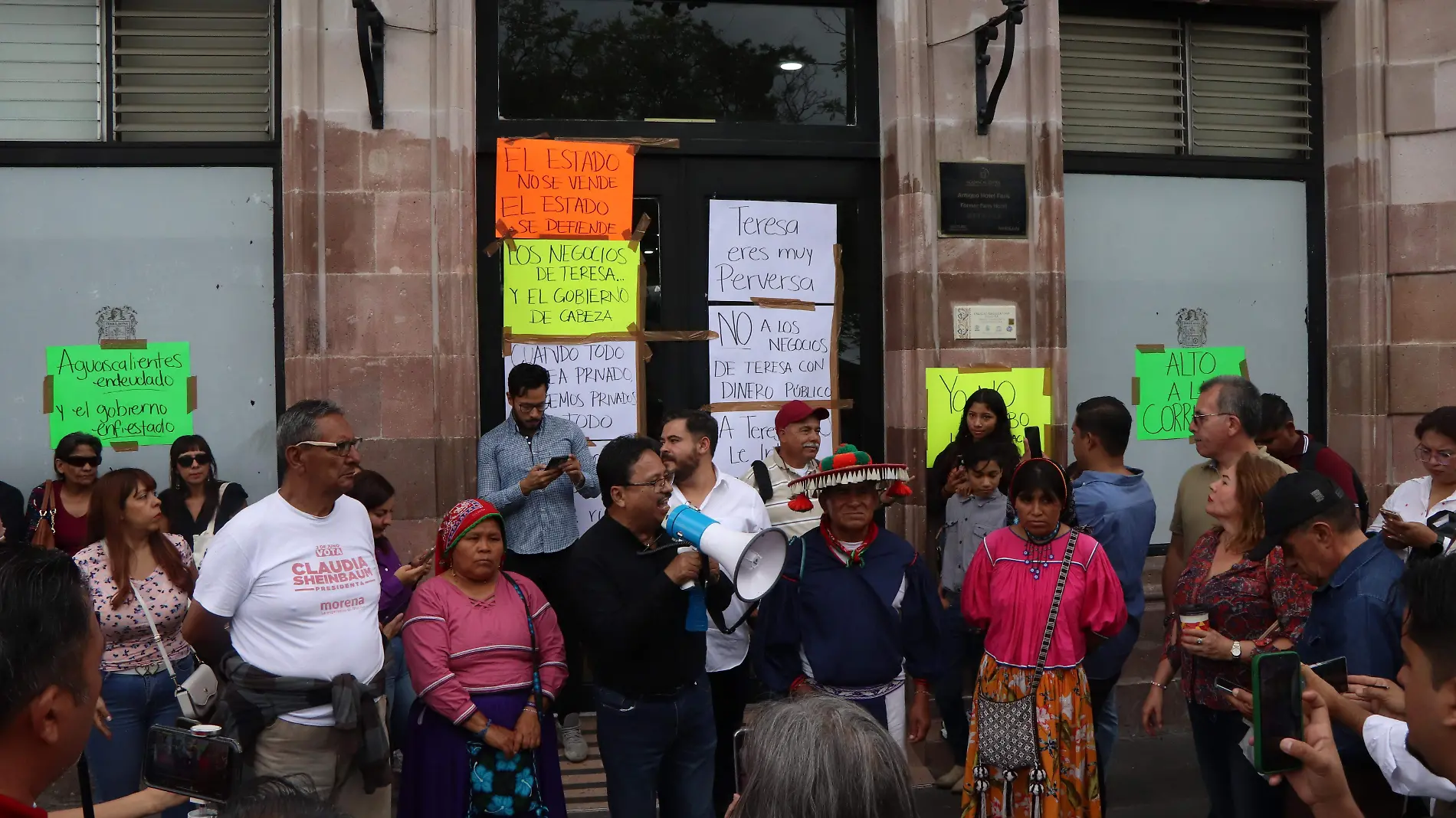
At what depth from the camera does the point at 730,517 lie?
215 inches

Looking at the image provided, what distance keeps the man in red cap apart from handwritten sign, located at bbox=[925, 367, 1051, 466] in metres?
1.35

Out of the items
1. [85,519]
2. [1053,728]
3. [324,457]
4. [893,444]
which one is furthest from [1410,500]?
[85,519]

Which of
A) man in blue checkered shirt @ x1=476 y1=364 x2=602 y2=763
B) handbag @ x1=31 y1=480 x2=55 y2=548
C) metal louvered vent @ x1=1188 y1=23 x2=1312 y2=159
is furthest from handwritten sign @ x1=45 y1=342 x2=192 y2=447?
metal louvered vent @ x1=1188 y1=23 x2=1312 y2=159

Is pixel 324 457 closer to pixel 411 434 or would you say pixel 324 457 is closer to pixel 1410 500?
pixel 411 434

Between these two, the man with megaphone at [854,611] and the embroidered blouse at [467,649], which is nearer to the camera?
the embroidered blouse at [467,649]

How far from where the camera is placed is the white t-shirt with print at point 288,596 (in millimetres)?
4102

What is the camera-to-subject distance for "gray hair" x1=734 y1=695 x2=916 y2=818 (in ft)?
7.13

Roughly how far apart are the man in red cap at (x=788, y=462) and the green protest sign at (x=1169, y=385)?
2853 mm

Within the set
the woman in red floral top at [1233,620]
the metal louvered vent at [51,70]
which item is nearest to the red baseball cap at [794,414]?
the woman in red floral top at [1233,620]

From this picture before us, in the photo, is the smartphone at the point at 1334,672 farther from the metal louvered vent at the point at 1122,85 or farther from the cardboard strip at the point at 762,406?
the metal louvered vent at the point at 1122,85

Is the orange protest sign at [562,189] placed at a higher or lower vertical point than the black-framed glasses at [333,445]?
higher

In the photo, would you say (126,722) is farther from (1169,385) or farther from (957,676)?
(1169,385)

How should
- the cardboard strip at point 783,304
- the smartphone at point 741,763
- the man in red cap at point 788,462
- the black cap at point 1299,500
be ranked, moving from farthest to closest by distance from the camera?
1. the cardboard strip at point 783,304
2. the man in red cap at point 788,462
3. the black cap at point 1299,500
4. the smartphone at point 741,763

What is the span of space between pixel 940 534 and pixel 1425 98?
4.36m
